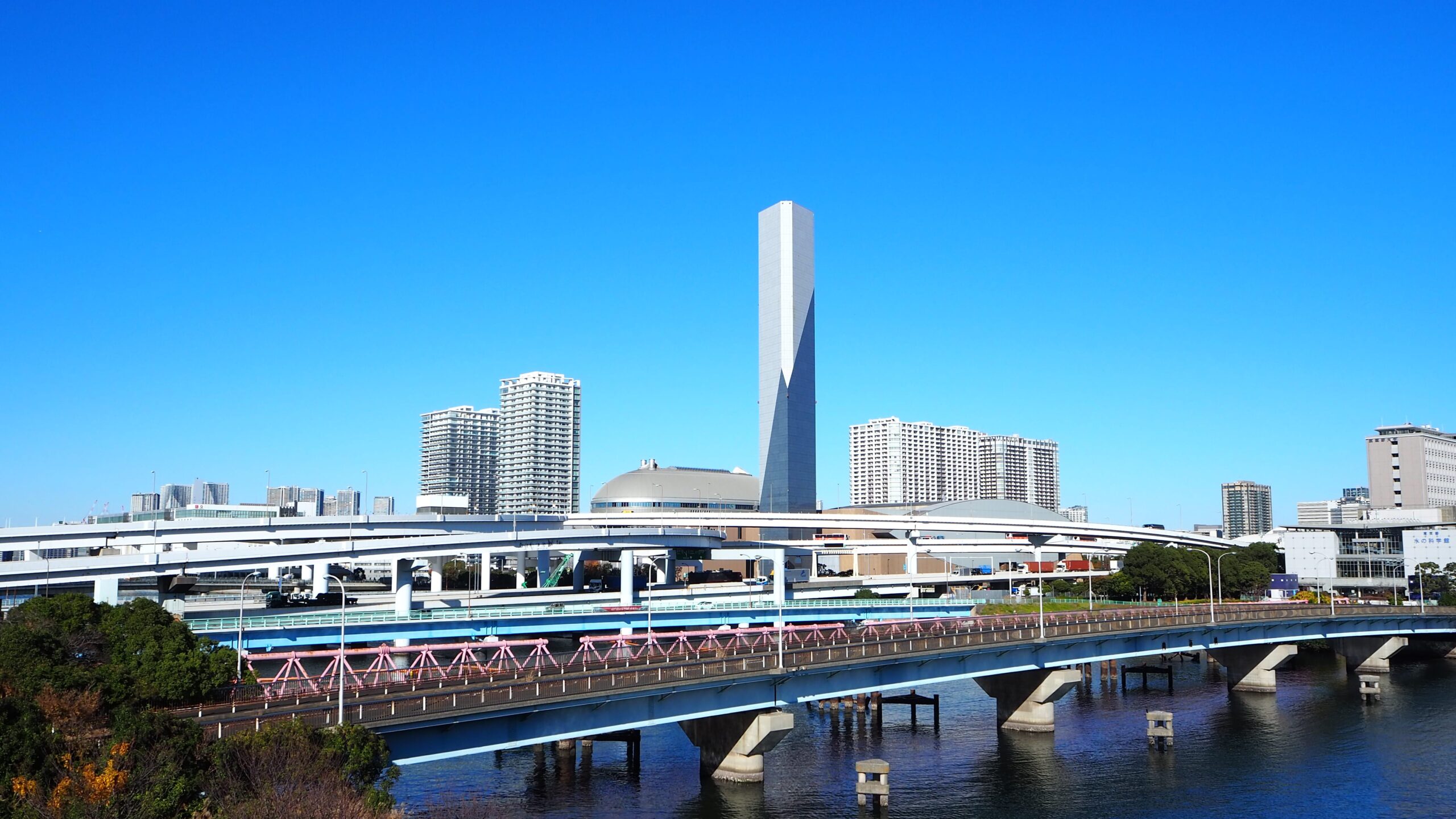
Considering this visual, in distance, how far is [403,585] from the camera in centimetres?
10350

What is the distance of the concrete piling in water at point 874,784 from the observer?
186 ft

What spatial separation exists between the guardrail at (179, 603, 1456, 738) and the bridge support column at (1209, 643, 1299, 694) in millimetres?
3405

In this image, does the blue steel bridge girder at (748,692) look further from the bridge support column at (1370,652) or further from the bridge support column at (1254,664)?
the bridge support column at (1370,652)

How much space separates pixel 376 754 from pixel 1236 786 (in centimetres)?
4530

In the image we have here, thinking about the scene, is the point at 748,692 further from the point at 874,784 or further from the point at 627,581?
the point at 627,581

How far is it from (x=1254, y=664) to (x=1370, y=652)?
19.9m

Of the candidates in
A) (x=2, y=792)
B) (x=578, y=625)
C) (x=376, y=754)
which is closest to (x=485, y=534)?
(x=578, y=625)

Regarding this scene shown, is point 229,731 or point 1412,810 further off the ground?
point 229,731

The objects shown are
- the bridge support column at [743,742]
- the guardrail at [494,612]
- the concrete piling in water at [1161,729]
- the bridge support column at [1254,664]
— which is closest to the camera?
the bridge support column at [743,742]

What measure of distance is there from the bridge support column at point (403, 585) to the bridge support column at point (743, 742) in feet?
134

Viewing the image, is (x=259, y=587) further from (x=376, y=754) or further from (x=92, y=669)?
(x=376, y=754)

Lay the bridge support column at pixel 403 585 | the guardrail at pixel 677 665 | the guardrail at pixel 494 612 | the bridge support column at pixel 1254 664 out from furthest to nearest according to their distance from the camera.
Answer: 1. the bridge support column at pixel 403 585
2. the bridge support column at pixel 1254 664
3. the guardrail at pixel 494 612
4. the guardrail at pixel 677 665

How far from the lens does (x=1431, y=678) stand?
105875 mm

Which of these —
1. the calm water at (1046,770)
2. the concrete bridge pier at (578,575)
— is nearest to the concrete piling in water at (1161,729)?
the calm water at (1046,770)
